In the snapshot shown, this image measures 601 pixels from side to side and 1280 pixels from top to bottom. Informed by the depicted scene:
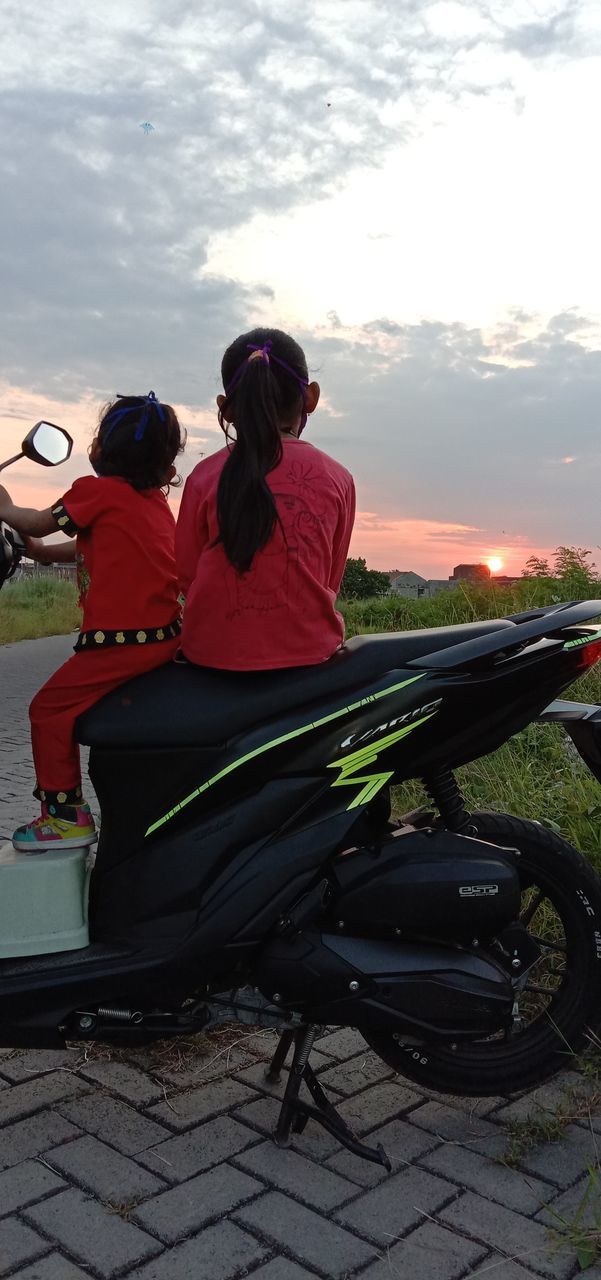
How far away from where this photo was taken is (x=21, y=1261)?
216 centimetres

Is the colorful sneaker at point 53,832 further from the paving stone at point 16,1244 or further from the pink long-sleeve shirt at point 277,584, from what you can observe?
the paving stone at point 16,1244

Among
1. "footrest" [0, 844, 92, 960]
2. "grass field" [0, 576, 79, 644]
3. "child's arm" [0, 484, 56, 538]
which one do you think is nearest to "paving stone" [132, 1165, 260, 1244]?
"footrest" [0, 844, 92, 960]

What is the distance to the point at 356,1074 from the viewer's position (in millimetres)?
2957

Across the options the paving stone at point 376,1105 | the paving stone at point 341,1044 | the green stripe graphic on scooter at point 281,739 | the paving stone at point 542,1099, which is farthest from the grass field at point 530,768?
the green stripe graphic on scooter at point 281,739

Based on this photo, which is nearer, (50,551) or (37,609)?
(50,551)

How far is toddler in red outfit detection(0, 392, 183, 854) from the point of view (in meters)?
2.55

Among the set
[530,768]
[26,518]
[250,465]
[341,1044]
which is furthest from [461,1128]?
[530,768]

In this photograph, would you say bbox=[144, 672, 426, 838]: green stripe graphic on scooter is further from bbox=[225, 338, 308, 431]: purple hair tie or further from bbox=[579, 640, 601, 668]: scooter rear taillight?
bbox=[225, 338, 308, 431]: purple hair tie

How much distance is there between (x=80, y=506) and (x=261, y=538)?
1.52ft

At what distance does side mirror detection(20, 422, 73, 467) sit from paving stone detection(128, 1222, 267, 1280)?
167 centimetres

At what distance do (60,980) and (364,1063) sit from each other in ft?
3.28

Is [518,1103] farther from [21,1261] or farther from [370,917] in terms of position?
[21,1261]

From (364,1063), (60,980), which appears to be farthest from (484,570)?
(60,980)

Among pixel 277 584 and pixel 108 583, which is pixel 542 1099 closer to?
pixel 277 584
